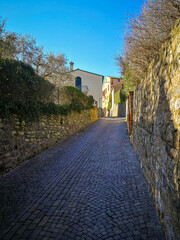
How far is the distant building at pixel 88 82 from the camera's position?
27.6 m

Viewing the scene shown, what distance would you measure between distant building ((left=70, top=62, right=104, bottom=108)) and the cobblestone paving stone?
2292 centimetres

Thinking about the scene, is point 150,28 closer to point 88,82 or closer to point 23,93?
point 23,93

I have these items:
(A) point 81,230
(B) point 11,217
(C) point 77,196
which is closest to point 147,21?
(C) point 77,196

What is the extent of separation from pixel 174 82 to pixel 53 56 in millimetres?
15450

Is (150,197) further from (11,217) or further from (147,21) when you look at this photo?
(147,21)

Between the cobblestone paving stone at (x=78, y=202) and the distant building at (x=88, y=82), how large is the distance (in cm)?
2292

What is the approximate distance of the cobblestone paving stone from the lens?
2537 mm

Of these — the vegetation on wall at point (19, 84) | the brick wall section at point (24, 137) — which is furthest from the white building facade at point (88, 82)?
the vegetation on wall at point (19, 84)

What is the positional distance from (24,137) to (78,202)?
3937 mm

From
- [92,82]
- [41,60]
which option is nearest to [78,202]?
[41,60]

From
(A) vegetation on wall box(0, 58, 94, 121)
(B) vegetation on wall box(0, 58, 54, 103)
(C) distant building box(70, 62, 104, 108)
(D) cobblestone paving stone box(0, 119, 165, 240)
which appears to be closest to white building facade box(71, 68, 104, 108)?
(C) distant building box(70, 62, 104, 108)

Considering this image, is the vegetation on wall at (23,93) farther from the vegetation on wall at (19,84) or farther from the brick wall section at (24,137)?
the brick wall section at (24,137)

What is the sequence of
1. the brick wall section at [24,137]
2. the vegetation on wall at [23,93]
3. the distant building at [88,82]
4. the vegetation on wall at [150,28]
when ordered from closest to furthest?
the vegetation on wall at [150,28] → the brick wall section at [24,137] → the vegetation on wall at [23,93] → the distant building at [88,82]

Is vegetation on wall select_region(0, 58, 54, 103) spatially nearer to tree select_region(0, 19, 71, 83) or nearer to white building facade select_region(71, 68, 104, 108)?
tree select_region(0, 19, 71, 83)
